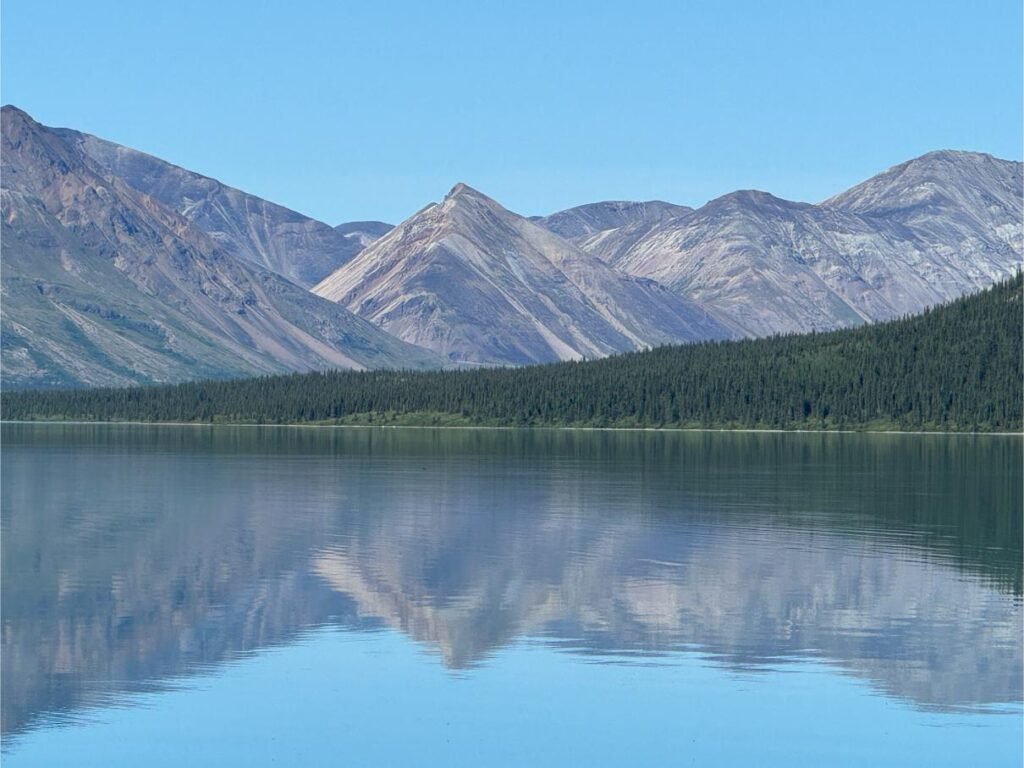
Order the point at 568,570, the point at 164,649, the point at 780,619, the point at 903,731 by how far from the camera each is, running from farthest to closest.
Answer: the point at 568,570
the point at 780,619
the point at 164,649
the point at 903,731

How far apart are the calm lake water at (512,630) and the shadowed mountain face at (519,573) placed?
0.18 m

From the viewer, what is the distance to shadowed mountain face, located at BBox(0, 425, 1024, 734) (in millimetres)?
45188

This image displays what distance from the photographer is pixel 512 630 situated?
4941cm

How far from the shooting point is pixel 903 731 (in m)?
37.2

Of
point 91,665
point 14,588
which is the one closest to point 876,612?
point 91,665

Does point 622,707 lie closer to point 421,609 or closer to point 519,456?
point 421,609

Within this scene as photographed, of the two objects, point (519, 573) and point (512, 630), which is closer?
point (512, 630)

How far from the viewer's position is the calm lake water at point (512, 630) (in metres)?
36.5

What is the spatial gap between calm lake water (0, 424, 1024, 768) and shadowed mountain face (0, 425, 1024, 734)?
0.18m

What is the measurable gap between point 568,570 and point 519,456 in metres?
95.8

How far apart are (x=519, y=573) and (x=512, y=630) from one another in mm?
12350

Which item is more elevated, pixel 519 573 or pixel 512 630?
pixel 519 573

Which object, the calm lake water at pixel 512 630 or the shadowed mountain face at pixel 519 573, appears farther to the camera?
the shadowed mountain face at pixel 519 573

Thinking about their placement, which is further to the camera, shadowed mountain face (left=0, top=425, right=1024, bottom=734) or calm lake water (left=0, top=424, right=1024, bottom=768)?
shadowed mountain face (left=0, top=425, right=1024, bottom=734)
